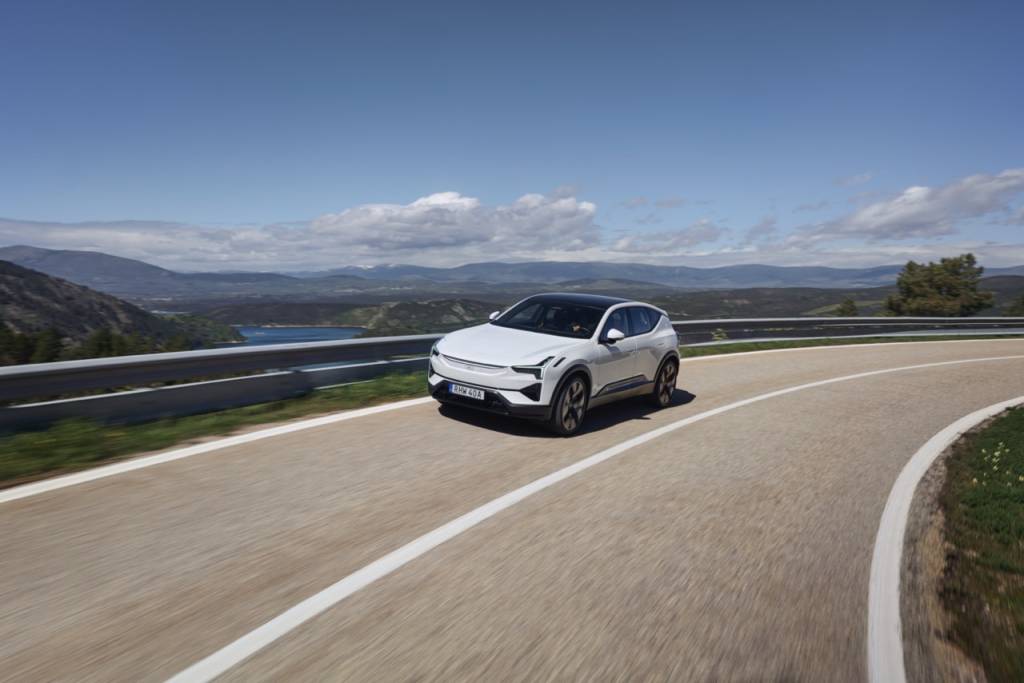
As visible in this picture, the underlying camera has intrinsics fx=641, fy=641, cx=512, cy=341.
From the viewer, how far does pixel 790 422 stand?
8.68 metres

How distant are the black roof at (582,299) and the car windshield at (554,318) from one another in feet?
0.22

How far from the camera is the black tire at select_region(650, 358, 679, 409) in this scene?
9108mm

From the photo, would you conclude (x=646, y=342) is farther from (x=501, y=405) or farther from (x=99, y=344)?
(x=99, y=344)

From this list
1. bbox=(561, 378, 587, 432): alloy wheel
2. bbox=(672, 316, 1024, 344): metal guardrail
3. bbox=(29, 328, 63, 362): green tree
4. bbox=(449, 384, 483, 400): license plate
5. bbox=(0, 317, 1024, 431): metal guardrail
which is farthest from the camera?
bbox=(672, 316, 1024, 344): metal guardrail

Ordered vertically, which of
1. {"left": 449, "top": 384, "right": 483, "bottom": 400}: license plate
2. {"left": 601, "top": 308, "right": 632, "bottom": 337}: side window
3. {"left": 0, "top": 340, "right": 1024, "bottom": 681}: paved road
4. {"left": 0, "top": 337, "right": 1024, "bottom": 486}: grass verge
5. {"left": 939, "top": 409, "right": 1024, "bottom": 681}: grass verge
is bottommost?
{"left": 939, "top": 409, "right": 1024, "bottom": 681}: grass verge

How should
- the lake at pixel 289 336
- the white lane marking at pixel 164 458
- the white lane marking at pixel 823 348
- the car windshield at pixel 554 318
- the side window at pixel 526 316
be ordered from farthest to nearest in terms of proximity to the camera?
the white lane marking at pixel 823 348
the lake at pixel 289 336
the side window at pixel 526 316
the car windshield at pixel 554 318
the white lane marking at pixel 164 458

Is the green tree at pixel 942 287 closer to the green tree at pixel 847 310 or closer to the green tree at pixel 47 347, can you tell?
the green tree at pixel 847 310

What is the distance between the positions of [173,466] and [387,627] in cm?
315

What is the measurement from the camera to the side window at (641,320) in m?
8.70

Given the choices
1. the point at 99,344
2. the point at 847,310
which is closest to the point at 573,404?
the point at 99,344

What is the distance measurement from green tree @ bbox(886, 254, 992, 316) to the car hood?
71641mm

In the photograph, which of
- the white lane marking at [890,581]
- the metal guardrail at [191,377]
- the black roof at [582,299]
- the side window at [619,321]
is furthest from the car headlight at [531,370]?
the white lane marking at [890,581]

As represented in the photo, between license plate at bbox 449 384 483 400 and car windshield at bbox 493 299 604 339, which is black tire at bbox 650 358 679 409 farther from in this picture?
license plate at bbox 449 384 483 400

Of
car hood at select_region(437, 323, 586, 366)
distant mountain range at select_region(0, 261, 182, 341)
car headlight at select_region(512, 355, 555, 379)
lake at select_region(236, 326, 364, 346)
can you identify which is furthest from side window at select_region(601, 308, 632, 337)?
distant mountain range at select_region(0, 261, 182, 341)
